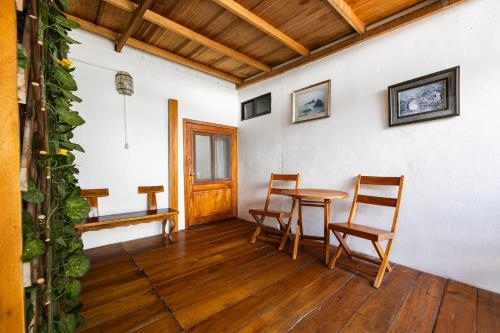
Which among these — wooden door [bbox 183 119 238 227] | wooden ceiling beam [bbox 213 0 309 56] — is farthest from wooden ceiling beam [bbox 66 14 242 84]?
wooden ceiling beam [bbox 213 0 309 56]

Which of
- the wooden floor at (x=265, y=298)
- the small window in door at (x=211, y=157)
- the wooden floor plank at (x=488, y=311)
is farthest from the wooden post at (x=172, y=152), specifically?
the wooden floor plank at (x=488, y=311)

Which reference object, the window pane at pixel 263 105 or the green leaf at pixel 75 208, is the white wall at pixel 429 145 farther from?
the green leaf at pixel 75 208

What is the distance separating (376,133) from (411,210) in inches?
34.8

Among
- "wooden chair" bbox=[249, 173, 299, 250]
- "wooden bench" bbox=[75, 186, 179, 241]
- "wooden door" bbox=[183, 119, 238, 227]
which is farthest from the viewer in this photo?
"wooden door" bbox=[183, 119, 238, 227]

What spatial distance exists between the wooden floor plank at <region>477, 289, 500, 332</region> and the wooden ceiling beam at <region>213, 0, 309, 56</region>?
3.17 meters

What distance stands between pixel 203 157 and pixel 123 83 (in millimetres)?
1622

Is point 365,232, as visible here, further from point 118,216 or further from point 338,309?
point 118,216

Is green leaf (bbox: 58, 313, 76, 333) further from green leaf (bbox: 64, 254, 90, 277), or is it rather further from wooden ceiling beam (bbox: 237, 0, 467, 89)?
wooden ceiling beam (bbox: 237, 0, 467, 89)

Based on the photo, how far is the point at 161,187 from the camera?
3197 millimetres

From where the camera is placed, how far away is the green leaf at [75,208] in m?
0.83

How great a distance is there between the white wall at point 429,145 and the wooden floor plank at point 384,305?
0.34 m

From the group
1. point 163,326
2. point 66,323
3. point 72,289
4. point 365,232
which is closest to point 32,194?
point 72,289

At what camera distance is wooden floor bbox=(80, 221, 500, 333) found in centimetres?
139

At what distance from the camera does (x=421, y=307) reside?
1553 millimetres
